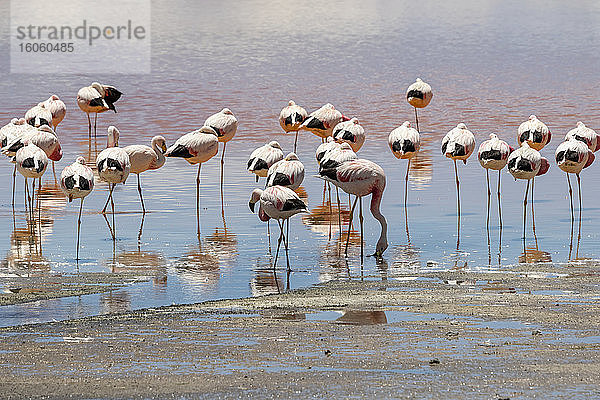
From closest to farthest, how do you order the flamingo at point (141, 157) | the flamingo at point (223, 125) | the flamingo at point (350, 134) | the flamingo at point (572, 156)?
the flamingo at point (572, 156), the flamingo at point (141, 157), the flamingo at point (350, 134), the flamingo at point (223, 125)

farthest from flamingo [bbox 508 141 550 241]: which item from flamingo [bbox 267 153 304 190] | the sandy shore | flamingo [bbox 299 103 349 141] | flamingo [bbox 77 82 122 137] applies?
flamingo [bbox 77 82 122 137]

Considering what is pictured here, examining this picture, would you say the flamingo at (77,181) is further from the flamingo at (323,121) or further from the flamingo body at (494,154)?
the flamingo at (323,121)

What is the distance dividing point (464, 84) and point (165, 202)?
48.3 ft

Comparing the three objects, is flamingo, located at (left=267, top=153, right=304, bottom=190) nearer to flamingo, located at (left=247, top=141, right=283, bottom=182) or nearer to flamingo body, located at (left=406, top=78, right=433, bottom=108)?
flamingo, located at (left=247, top=141, right=283, bottom=182)

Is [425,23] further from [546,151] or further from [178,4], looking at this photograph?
[546,151]

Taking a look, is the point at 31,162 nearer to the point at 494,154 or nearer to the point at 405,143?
the point at 405,143

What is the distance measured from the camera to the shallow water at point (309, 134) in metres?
9.23

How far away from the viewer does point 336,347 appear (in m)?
6.05

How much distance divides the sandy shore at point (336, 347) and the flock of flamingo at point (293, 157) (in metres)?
1.90

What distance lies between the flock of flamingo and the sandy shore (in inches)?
74.8

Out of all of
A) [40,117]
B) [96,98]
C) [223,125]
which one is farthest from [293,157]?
[96,98]

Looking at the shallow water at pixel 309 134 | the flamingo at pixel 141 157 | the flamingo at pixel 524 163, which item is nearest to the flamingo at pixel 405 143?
the shallow water at pixel 309 134

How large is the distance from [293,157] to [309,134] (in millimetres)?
8109

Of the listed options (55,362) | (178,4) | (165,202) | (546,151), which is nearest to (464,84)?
(546,151)
